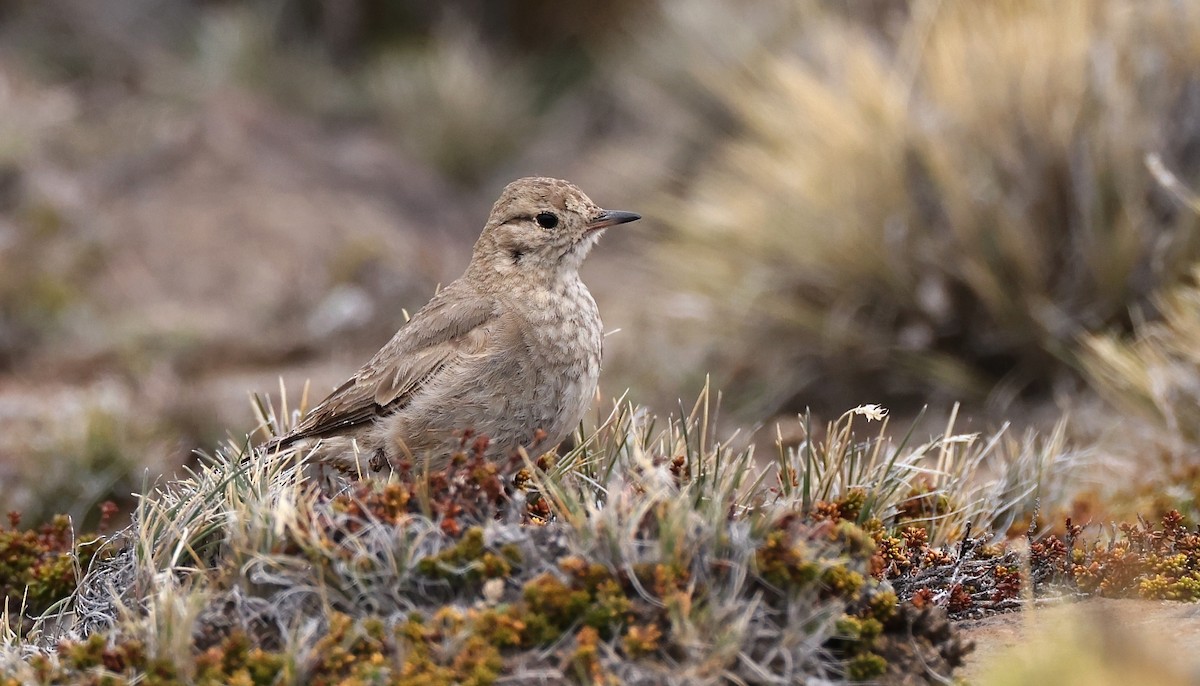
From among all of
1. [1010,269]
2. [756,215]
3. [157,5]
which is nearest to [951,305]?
[1010,269]

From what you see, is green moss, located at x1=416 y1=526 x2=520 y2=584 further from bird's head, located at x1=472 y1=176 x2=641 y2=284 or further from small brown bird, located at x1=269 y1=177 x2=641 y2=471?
bird's head, located at x1=472 y1=176 x2=641 y2=284

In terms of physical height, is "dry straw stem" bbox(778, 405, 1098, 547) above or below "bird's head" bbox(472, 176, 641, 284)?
below

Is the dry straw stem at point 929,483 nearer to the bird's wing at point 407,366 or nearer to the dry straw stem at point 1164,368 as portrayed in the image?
the dry straw stem at point 1164,368

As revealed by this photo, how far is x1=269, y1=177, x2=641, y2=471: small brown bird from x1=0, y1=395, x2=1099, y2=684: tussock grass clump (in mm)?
740

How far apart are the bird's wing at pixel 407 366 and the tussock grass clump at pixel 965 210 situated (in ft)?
11.9

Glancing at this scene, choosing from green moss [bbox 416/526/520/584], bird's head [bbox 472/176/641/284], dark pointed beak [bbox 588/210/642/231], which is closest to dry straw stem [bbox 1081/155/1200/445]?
dark pointed beak [bbox 588/210/642/231]

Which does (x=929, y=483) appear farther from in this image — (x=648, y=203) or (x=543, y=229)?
(x=648, y=203)

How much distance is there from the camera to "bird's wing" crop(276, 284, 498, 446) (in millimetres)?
5695

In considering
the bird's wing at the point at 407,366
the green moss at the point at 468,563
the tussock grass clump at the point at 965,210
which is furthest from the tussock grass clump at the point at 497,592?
the tussock grass clump at the point at 965,210

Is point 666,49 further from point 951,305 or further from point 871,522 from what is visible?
point 871,522

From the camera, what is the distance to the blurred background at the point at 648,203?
27.2 ft

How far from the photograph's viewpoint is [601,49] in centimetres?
1788

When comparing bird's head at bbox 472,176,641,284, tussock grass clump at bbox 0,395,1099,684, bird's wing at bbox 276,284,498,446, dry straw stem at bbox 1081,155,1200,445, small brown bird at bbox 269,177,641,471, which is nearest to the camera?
tussock grass clump at bbox 0,395,1099,684

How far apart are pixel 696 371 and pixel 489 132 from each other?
Answer: 8.23 m
